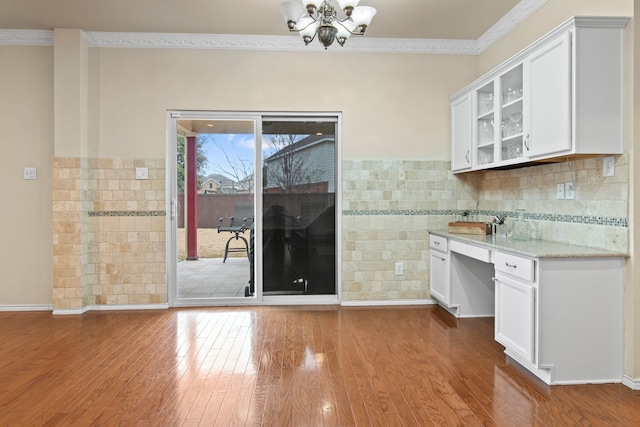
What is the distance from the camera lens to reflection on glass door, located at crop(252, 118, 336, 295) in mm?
4652

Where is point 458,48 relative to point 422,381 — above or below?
above

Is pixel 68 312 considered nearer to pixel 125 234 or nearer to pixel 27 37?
pixel 125 234

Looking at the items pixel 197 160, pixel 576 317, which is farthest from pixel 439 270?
pixel 197 160

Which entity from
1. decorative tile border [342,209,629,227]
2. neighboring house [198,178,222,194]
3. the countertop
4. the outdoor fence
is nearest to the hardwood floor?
the countertop

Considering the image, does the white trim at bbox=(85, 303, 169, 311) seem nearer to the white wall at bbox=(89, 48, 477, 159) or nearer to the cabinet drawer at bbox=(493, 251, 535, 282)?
the white wall at bbox=(89, 48, 477, 159)

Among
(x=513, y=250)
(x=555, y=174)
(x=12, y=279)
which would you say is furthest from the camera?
(x=12, y=279)

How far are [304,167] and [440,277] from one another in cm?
183

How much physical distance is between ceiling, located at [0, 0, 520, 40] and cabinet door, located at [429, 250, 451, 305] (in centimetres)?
227

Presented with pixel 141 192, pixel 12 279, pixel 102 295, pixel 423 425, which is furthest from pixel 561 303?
pixel 12 279

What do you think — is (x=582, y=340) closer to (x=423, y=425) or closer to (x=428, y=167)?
(x=423, y=425)

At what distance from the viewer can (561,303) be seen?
8.58ft

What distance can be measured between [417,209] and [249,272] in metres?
1.95

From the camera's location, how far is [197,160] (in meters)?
4.60

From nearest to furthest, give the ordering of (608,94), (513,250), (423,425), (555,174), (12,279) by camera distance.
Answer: (423,425), (608,94), (513,250), (555,174), (12,279)
